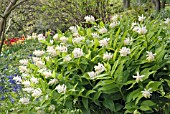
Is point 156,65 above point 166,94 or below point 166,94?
above

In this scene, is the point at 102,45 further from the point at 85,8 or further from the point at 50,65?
the point at 85,8

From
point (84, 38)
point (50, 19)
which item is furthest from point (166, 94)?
point (50, 19)

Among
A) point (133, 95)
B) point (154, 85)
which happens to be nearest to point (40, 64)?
→ point (133, 95)

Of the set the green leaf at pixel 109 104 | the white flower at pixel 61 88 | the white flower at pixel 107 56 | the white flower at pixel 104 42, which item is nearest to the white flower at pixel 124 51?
the white flower at pixel 107 56

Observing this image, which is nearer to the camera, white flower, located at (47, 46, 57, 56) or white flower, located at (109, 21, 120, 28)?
white flower, located at (47, 46, 57, 56)

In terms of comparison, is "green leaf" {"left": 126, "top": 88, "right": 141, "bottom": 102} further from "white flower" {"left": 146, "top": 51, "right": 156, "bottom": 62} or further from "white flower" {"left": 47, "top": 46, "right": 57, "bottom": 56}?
"white flower" {"left": 47, "top": 46, "right": 57, "bottom": 56}

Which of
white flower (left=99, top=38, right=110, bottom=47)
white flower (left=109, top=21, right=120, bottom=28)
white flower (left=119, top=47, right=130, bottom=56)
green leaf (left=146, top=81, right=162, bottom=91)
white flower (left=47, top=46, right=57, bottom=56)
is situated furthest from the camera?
white flower (left=109, top=21, right=120, bottom=28)

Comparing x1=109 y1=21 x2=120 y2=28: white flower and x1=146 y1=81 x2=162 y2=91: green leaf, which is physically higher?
x1=109 y1=21 x2=120 y2=28: white flower

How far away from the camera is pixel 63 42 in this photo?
256cm

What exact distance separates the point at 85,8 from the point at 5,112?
5.41 meters

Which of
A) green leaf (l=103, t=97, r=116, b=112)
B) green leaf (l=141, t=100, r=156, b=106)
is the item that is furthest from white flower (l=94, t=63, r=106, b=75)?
green leaf (l=141, t=100, r=156, b=106)

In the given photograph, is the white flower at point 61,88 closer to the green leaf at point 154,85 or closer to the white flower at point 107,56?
the white flower at point 107,56

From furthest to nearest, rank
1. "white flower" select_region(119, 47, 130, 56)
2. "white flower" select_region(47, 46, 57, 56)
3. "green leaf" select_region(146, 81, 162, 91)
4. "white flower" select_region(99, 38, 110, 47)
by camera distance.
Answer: "white flower" select_region(47, 46, 57, 56), "white flower" select_region(99, 38, 110, 47), "white flower" select_region(119, 47, 130, 56), "green leaf" select_region(146, 81, 162, 91)

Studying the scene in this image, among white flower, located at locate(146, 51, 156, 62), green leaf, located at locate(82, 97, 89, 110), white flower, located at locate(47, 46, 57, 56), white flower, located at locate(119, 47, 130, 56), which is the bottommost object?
green leaf, located at locate(82, 97, 89, 110)
